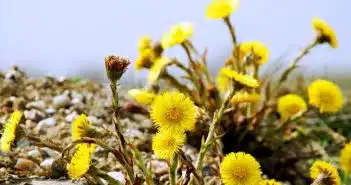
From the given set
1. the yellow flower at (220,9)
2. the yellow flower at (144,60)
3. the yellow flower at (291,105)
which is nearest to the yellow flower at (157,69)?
the yellow flower at (144,60)

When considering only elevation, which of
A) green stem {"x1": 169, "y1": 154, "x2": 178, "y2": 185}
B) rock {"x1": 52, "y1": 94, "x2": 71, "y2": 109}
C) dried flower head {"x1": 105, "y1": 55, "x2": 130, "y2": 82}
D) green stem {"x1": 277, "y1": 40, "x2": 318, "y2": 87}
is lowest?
green stem {"x1": 169, "y1": 154, "x2": 178, "y2": 185}

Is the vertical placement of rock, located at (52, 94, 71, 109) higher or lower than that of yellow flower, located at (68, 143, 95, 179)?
higher

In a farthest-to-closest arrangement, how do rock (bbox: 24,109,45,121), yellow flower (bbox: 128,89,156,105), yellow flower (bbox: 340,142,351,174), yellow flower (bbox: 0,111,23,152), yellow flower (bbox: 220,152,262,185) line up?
rock (bbox: 24,109,45,121) < yellow flower (bbox: 128,89,156,105) < yellow flower (bbox: 340,142,351,174) < yellow flower (bbox: 0,111,23,152) < yellow flower (bbox: 220,152,262,185)

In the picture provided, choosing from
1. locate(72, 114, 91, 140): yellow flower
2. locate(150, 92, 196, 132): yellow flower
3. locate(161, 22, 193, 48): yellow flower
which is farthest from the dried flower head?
locate(161, 22, 193, 48): yellow flower

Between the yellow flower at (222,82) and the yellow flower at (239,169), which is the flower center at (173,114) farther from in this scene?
the yellow flower at (222,82)

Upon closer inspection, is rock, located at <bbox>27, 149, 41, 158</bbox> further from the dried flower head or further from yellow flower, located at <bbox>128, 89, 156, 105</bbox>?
the dried flower head

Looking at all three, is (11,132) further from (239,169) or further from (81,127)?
(239,169)

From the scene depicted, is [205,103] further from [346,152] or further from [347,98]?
[347,98]

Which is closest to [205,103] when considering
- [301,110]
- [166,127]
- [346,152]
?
[301,110]
